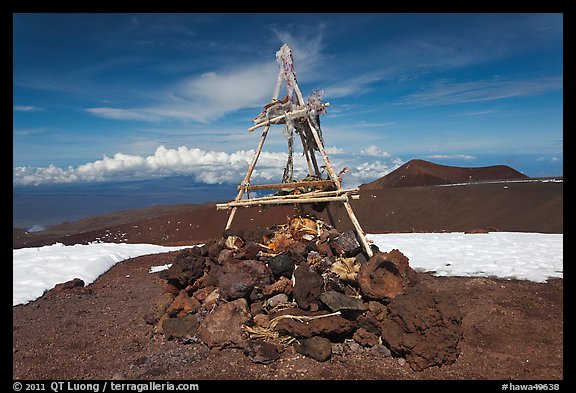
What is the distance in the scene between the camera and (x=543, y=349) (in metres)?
5.72

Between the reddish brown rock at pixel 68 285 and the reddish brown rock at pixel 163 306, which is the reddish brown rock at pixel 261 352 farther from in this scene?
the reddish brown rock at pixel 68 285

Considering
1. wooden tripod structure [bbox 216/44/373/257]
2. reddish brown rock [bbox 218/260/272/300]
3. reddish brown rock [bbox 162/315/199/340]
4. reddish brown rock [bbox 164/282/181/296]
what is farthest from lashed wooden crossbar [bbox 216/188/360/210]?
reddish brown rock [bbox 162/315/199/340]

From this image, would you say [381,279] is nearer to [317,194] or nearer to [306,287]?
[306,287]

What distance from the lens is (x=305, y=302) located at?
6.09 meters

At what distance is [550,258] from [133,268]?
12.6 m

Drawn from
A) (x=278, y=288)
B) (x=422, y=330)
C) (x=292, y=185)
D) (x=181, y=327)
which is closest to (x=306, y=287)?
(x=278, y=288)

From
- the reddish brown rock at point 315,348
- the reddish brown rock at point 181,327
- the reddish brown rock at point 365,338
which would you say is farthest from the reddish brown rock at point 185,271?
the reddish brown rock at point 365,338

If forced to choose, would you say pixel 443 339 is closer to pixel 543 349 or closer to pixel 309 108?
pixel 543 349

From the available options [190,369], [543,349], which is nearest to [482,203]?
[543,349]

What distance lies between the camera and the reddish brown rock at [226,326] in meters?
5.75

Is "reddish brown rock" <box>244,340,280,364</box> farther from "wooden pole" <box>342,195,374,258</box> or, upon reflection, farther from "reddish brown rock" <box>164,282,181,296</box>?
"wooden pole" <box>342,195,374,258</box>

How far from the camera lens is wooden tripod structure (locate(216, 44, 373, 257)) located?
24.5ft

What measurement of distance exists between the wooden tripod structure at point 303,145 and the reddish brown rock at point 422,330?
1546 millimetres

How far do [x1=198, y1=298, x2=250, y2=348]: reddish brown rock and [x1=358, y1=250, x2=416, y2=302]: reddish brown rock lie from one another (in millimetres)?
2097
